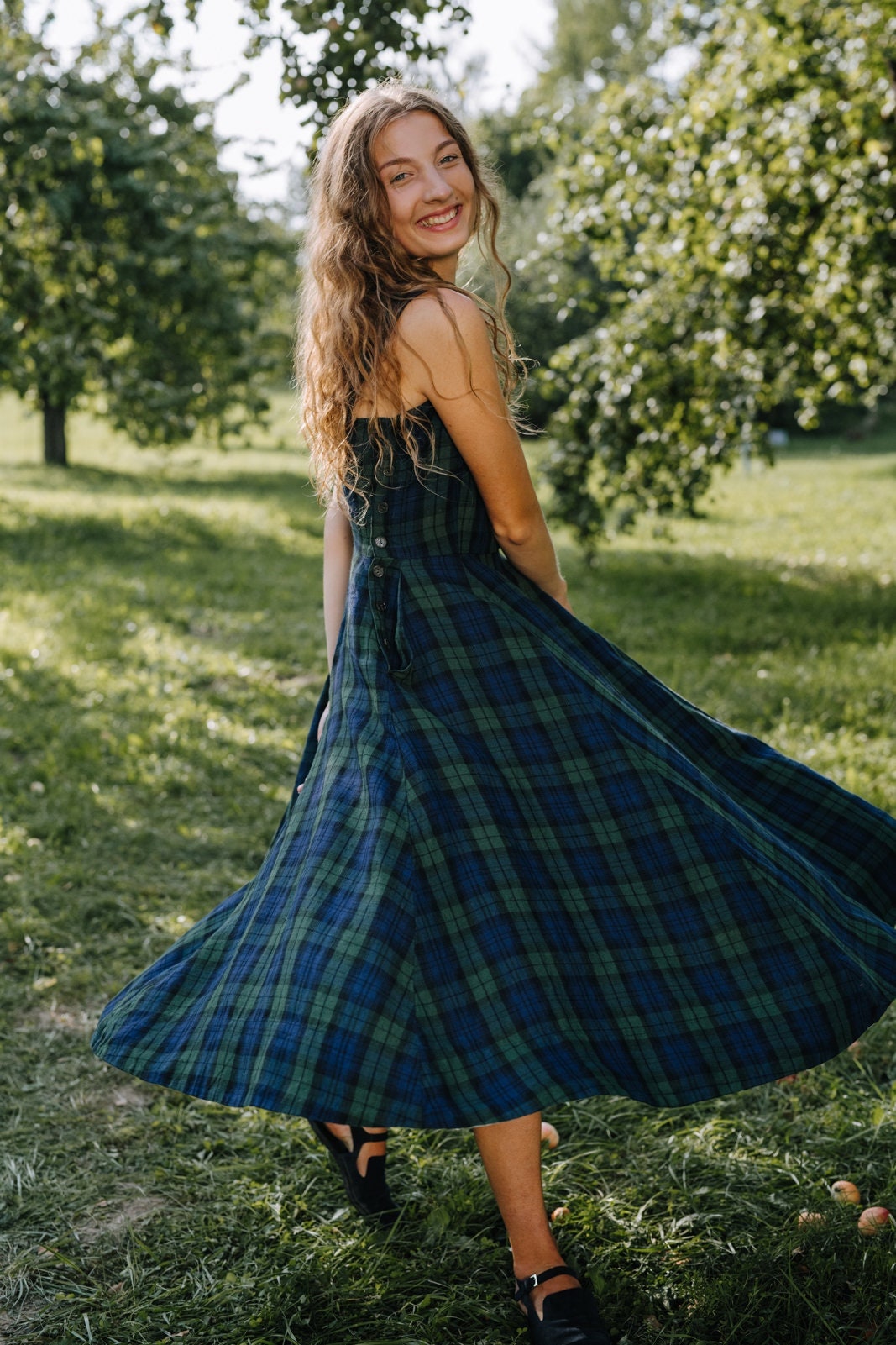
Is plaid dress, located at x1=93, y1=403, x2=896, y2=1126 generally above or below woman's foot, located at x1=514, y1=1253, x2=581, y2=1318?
above

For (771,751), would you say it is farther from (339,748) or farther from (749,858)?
(339,748)

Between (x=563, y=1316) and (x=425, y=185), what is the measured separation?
2.11 metres

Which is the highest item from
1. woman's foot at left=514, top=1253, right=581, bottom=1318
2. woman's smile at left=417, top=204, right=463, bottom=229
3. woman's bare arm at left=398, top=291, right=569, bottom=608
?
woman's smile at left=417, top=204, right=463, bottom=229

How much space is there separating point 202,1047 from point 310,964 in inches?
9.3

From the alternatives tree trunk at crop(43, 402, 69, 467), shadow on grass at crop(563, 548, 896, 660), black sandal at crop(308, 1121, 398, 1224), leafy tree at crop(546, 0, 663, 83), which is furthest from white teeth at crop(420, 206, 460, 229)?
leafy tree at crop(546, 0, 663, 83)

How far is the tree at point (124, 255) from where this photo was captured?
10.7 meters

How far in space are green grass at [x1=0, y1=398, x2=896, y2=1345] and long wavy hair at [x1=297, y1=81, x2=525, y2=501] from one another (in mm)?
1592

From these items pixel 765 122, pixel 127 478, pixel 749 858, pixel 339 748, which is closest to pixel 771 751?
pixel 749 858

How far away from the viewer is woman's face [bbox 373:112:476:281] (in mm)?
2246

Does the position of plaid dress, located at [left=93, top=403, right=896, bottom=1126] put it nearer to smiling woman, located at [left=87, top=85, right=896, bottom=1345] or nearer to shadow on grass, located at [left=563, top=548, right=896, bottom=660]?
smiling woman, located at [left=87, top=85, right=896, bottom=1345]

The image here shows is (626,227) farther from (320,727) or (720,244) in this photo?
(320,727)

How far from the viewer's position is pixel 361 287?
2.22 metres

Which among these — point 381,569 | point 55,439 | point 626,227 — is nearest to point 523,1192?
point 381,569

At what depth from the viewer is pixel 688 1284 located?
7.56 ft
